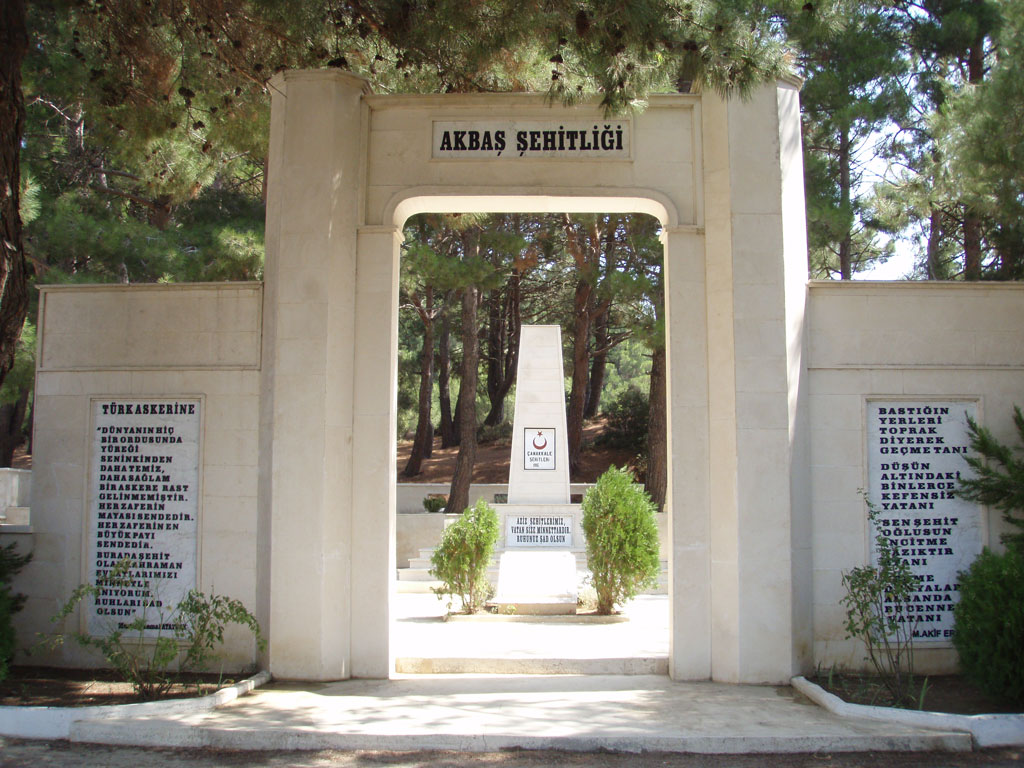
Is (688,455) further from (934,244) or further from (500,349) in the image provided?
(500,349)

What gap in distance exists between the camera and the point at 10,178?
6141mm

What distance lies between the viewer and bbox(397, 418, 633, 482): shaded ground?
28688mm

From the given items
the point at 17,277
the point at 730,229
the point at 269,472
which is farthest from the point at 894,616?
the point at 17,277

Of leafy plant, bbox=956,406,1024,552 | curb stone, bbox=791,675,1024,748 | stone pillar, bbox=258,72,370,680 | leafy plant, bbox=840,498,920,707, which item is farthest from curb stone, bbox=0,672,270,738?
leafy plant, bbox=956,406,1024,552

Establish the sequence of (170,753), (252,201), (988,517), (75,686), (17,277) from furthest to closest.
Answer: (252,201)
(988,517)
(75,686)
(17,277)
(170,753)

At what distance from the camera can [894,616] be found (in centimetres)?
715

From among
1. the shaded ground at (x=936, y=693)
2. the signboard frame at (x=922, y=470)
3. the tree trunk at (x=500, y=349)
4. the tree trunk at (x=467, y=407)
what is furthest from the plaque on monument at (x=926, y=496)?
the tree trunk at (x=500, y=349)

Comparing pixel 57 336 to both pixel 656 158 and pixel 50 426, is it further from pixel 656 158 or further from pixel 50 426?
pixel 656 158

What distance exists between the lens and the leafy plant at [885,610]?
653 centimetres

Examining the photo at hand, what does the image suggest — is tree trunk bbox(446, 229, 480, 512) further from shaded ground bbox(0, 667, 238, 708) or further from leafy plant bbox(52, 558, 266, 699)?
shaded ground bbox(0, 667, 238, 708)

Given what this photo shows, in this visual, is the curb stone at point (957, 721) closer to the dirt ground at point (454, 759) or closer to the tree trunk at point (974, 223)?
the dirt ground at point (454, 759)

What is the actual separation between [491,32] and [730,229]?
2.51 meters

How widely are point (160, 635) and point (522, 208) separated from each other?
4.66 metres

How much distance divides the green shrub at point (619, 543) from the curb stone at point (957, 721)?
4.90 m
